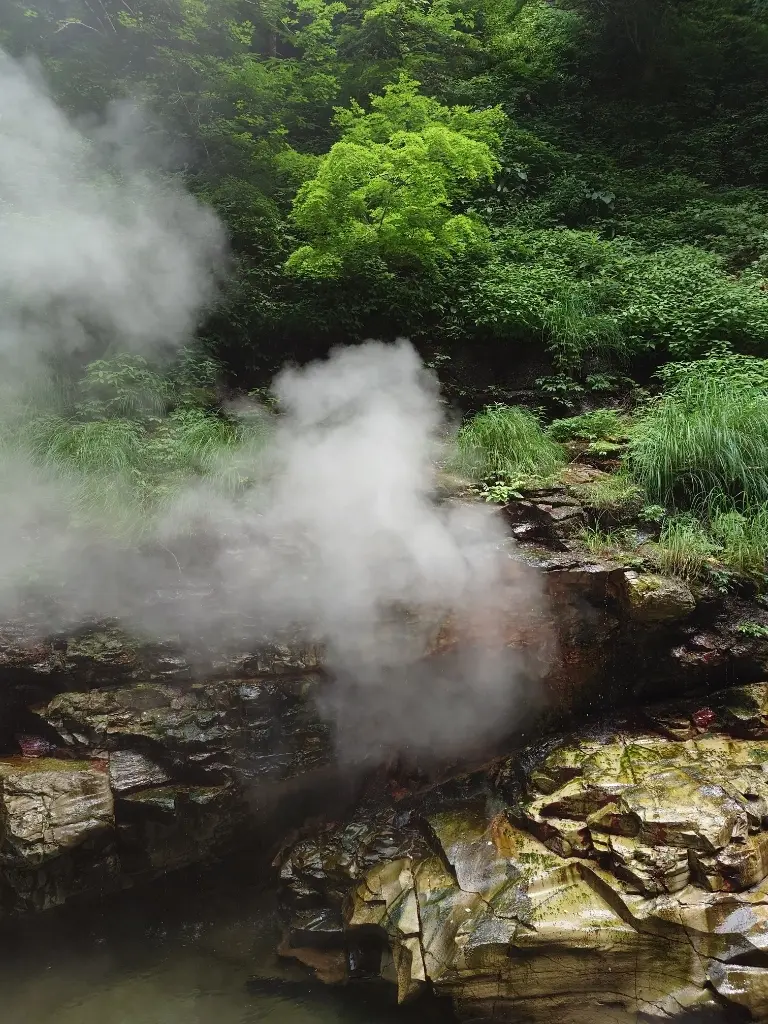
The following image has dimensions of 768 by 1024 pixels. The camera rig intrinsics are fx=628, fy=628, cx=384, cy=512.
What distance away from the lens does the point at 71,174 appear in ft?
17.8

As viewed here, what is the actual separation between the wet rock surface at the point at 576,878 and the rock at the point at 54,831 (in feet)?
3.08

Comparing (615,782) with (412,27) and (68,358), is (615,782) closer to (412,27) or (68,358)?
(68,358)

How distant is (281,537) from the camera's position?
12.9 ft

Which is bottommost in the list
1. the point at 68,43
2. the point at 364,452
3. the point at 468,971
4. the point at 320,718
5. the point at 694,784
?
the point at 468,971

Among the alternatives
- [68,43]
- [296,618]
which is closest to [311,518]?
[296,618]

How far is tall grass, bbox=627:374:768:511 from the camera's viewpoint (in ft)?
13.2

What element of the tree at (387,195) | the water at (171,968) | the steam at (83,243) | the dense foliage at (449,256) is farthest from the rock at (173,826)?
the tree at (387,195)

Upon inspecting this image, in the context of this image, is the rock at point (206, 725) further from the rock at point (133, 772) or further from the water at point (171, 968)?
the water at point (171, 968)

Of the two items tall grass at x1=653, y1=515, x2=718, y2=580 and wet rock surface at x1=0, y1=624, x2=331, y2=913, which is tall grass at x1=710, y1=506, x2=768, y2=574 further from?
wet rock surface at x1=0, y1=624, x2=331, y2=913

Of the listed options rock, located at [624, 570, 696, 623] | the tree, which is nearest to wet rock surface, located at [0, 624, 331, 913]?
rock, located at [624, 570, 696, 623]

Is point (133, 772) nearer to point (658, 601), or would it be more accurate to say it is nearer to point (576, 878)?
point (576, 878)

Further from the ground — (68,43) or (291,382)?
(68,43)

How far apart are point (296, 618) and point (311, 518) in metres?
0.76

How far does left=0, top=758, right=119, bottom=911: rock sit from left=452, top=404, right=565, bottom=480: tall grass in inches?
120
